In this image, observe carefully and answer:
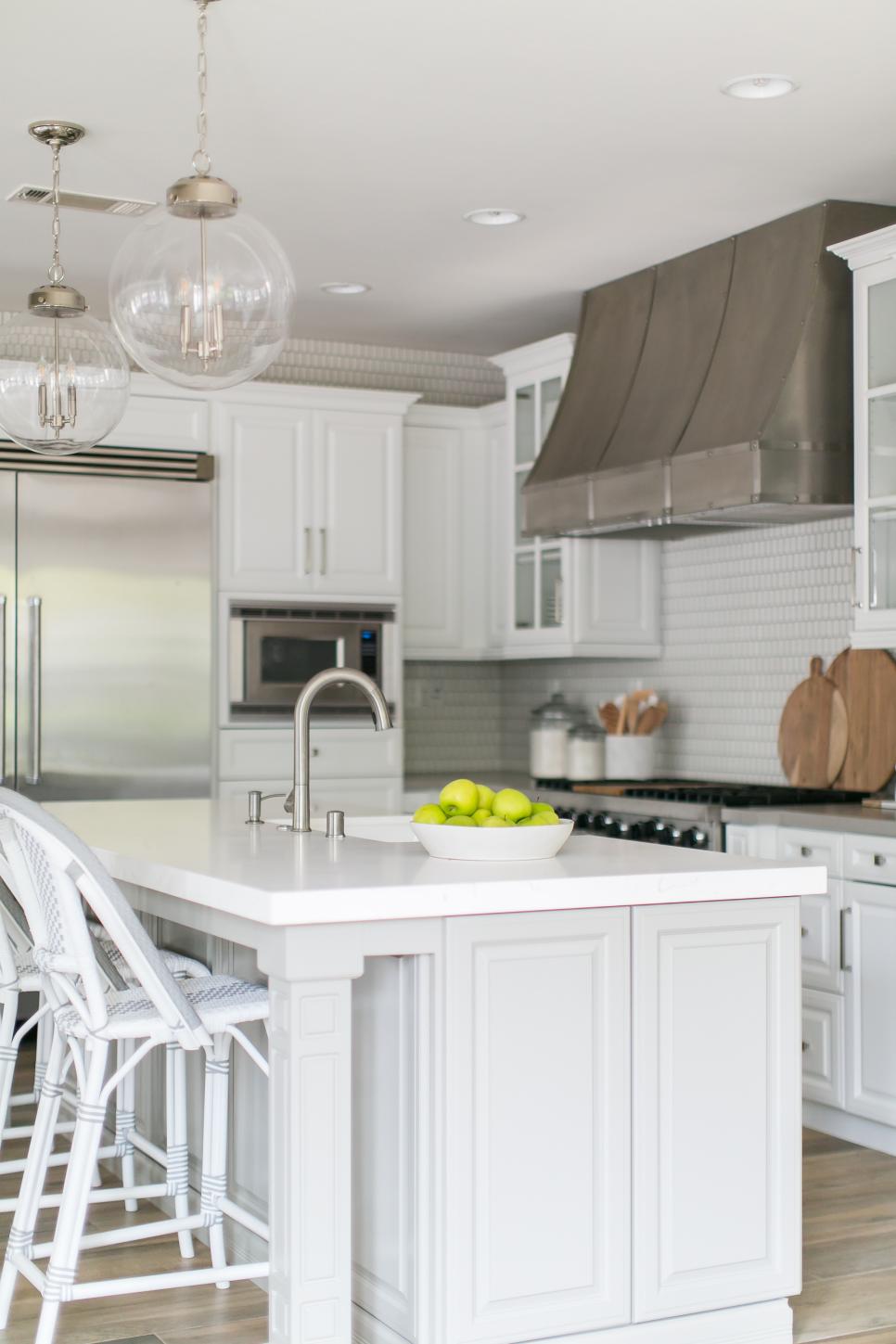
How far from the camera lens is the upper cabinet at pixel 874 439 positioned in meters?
4.48

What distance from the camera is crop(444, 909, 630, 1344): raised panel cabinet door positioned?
261 cm

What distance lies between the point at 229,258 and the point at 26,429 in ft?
3.26

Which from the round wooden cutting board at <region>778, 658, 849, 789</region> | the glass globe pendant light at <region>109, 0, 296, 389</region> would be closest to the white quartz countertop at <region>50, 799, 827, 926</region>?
the glass globe pendant light at <region>109, 0, 296, 389</region>

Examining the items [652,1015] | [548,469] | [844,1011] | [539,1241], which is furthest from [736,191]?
[539,1241]

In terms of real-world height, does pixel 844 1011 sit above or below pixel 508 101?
below

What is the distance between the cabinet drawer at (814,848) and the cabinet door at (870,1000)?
0.08 metres

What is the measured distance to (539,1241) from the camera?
266cm

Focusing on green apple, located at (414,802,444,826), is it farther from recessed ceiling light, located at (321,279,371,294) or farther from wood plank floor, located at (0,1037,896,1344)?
recessed ceiling light, located at (321,279,371,294)

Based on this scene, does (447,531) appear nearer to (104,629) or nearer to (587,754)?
(587,754)

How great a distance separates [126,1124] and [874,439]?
2720mm

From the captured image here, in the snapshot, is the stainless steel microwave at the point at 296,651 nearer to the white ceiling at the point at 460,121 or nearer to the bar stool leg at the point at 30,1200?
the white ceiling at the point at 460,121

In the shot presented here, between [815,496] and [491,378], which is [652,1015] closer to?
[815,496]

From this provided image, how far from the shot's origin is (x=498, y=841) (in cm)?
290

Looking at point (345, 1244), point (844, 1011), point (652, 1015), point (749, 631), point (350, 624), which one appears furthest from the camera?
point (350, 624)
